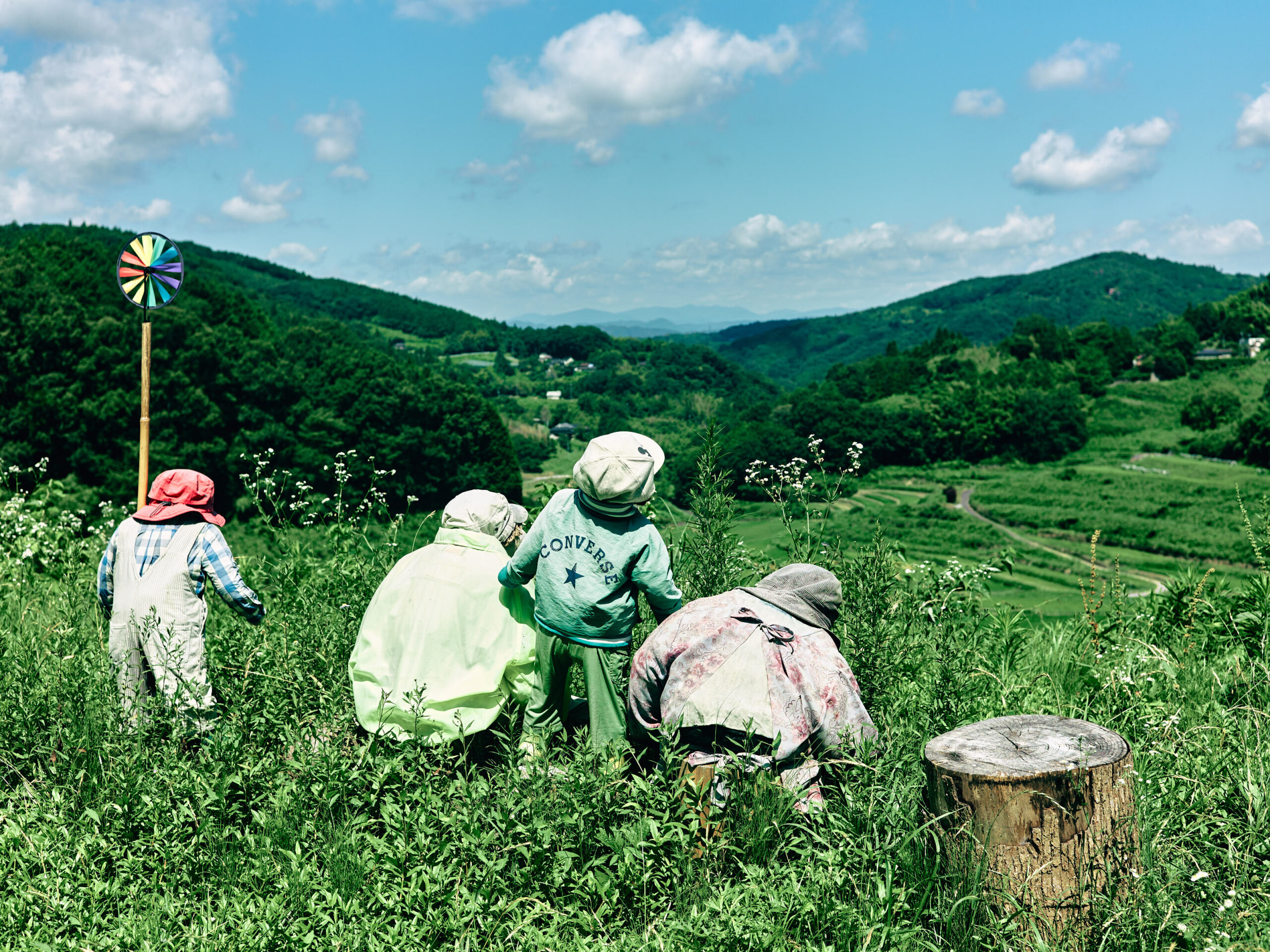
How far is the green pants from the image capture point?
3945 mm

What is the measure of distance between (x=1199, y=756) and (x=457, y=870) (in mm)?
3425

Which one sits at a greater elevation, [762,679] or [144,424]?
[144,424]

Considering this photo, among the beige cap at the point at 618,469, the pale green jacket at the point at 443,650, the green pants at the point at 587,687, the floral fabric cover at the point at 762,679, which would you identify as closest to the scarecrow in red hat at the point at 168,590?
the pale green jacket at the point at 443,650

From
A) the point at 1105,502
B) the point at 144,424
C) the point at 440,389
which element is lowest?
the point at 1105,502

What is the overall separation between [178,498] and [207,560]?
1.25ft

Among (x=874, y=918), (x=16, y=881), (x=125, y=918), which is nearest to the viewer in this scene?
(x=874, y=918)

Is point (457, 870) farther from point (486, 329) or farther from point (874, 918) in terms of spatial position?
point (486, 329)

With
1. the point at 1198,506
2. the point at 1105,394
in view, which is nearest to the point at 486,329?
the point at 1105,394

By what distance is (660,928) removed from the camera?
2.97m

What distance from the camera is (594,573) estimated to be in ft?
12.9

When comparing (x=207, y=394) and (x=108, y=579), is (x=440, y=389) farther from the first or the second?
(x=108, y=579)

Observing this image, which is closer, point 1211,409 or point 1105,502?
point 1105,502

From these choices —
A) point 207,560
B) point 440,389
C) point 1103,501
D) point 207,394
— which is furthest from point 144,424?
point 1103,501

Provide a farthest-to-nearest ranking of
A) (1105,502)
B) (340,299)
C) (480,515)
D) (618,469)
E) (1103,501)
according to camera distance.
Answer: (340,299) < (1103,501) < (1105,502) < (480,515) < (618,469)
